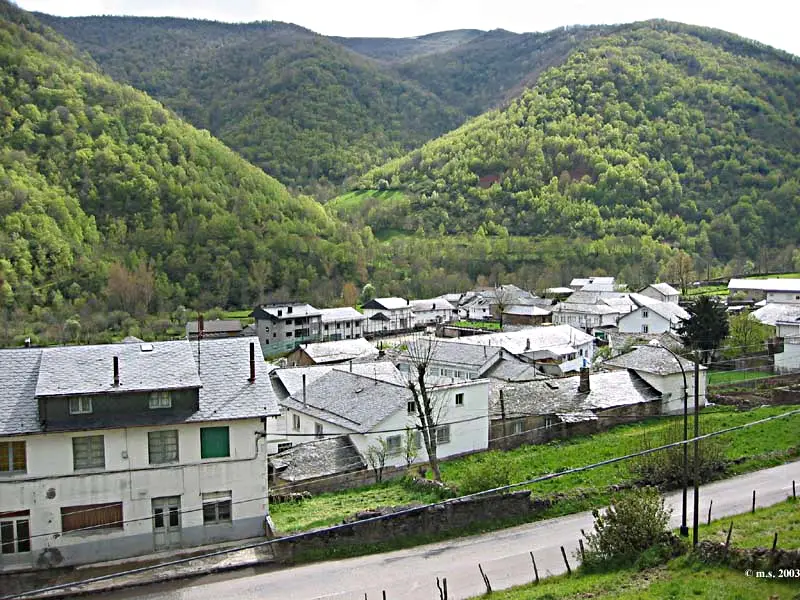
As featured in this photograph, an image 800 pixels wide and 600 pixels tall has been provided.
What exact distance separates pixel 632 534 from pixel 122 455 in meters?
14.4

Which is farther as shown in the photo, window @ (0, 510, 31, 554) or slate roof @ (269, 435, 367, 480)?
slate roof @ (269, 435, 367, 480)

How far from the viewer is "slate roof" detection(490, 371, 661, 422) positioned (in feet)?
122

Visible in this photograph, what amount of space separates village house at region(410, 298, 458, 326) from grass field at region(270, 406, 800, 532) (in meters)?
65.1

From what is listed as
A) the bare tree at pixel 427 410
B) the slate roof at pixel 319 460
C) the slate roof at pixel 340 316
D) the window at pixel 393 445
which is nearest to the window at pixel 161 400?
the slate roof at pixel 319 460

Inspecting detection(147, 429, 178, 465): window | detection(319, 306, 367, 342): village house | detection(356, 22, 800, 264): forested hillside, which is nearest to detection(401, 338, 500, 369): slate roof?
detection(147, 429, 178, 465): window

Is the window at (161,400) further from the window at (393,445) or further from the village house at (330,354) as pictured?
the village house at (330,354)

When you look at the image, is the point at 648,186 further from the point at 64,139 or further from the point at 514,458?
the point at 514,458

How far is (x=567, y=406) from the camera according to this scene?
3788 cm

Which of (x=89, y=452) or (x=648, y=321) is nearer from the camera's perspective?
(x=89, y=452)

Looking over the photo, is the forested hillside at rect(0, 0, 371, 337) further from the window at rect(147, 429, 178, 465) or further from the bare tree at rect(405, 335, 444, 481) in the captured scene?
the window at rect(147, 429, 178, 465)

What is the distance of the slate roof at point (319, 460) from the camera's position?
2923 cm

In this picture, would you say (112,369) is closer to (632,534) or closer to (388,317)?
(632,534)

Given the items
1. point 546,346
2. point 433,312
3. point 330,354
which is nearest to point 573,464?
point 546,346

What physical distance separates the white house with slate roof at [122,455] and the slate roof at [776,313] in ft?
158
